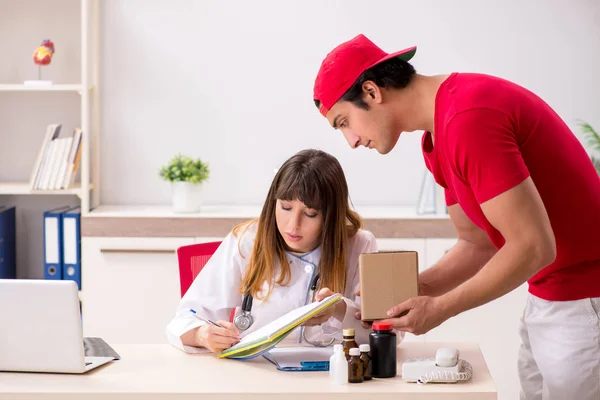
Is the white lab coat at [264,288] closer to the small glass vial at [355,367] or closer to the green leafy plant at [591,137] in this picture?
the small glass vial at [355,367]

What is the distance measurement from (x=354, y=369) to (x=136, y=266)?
1860mm

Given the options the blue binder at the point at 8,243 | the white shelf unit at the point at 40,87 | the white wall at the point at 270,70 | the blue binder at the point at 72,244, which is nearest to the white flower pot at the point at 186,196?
the white wall at the point at 270,70

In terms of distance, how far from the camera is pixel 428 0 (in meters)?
3.79

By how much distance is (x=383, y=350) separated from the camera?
1892mm

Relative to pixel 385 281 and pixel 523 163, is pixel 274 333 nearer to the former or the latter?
pixel 385 281

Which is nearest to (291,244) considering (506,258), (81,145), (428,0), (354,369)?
(354,369)

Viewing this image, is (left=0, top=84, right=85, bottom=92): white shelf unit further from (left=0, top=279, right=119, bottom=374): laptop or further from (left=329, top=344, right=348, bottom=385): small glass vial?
(left=329, top=344, right=348, bottom=385): small glass vial

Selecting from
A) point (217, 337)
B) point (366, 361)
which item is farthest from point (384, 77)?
point (217, 337)

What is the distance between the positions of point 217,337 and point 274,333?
0.83ft

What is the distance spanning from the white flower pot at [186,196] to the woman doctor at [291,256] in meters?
1.16

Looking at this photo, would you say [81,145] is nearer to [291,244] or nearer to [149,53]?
[149,53]

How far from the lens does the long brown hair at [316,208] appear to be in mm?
2342

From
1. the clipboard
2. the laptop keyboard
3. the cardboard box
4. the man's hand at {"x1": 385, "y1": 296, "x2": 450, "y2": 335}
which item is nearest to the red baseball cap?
the cardboard box

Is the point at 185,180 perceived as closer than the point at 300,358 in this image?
No
